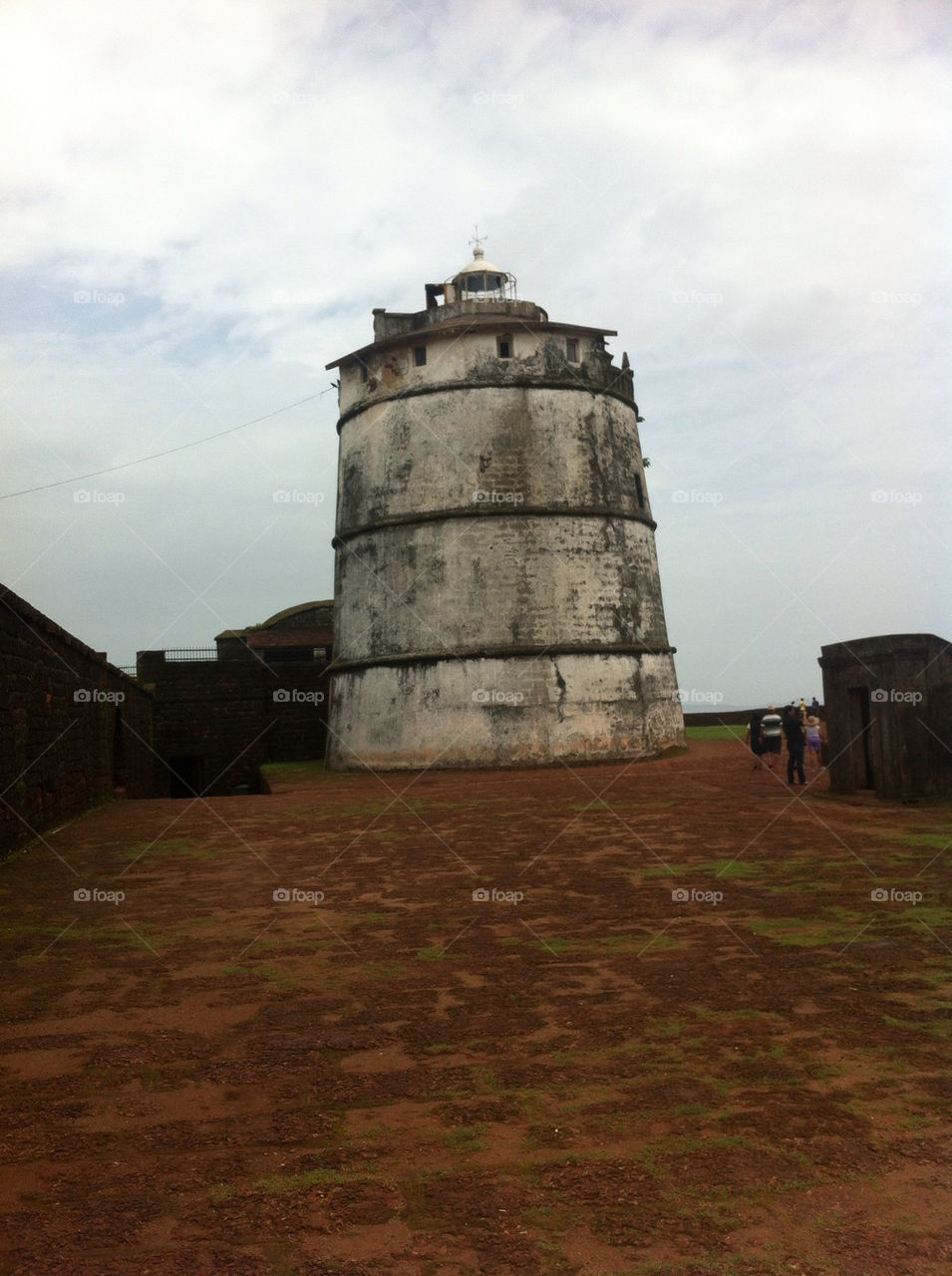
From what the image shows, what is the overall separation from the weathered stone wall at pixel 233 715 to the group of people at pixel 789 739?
1069 centimetres

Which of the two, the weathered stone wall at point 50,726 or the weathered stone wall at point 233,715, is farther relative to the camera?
the weathered stone wall at point 233,715

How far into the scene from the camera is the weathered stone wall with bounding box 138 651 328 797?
2311 cm

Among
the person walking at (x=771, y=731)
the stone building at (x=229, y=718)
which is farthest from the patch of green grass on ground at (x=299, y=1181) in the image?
the stone building at (x=229, y=718)

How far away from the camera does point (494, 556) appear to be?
18.4m

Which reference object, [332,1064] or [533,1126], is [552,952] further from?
[533,1126]

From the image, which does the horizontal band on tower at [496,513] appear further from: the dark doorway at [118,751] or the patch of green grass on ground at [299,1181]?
the patch of green grass on ground at [299,1181]

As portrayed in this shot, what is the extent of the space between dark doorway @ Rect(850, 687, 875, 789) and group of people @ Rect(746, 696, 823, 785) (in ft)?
3.34

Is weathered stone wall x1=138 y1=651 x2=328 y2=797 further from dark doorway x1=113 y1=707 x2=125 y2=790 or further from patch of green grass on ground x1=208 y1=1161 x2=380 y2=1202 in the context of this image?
patch of green grass on ground x1=208 y1=1161 x2=380 y2=1202

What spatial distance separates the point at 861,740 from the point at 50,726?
8.73 m

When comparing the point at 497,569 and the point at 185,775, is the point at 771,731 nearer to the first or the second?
the point at 497,569

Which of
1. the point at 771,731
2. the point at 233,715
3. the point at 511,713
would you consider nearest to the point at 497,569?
the point at 511,713

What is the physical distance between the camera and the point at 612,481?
19.5 metres

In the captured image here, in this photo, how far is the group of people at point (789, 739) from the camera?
43.3 feet

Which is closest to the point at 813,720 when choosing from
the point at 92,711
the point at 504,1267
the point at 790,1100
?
the point at 92,711
